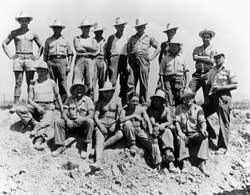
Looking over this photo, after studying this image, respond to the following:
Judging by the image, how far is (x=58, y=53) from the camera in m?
10.8

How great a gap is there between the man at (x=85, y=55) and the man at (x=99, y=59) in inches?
6.8

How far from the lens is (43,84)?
1018 centimetres

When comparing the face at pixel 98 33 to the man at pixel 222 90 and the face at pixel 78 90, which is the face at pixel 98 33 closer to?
the face at pixel 78 90

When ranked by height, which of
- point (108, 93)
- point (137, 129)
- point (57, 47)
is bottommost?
point (137, 129)

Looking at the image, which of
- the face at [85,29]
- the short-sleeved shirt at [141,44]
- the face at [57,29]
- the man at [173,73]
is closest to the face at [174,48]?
the man at [173,73]

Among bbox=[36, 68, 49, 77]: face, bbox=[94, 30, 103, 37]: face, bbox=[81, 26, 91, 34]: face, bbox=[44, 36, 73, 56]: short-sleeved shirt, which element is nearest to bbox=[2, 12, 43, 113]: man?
bbox=[44, 36, 73, 56]: short-sleeved shirt

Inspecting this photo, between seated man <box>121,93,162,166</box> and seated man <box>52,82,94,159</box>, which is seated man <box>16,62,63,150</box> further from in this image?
seated man <box>121,93,162,166</box>

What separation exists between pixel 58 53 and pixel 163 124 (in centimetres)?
329

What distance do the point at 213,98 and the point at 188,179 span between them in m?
2.46

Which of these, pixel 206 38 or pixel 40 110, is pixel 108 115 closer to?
pixel 40 110

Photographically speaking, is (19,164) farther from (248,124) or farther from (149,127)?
(248,124)

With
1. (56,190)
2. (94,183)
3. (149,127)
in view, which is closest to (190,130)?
(149,127)

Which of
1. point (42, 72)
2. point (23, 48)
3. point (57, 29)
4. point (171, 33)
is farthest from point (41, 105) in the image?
point (171, 33)

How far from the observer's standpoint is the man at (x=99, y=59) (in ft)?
36.6
